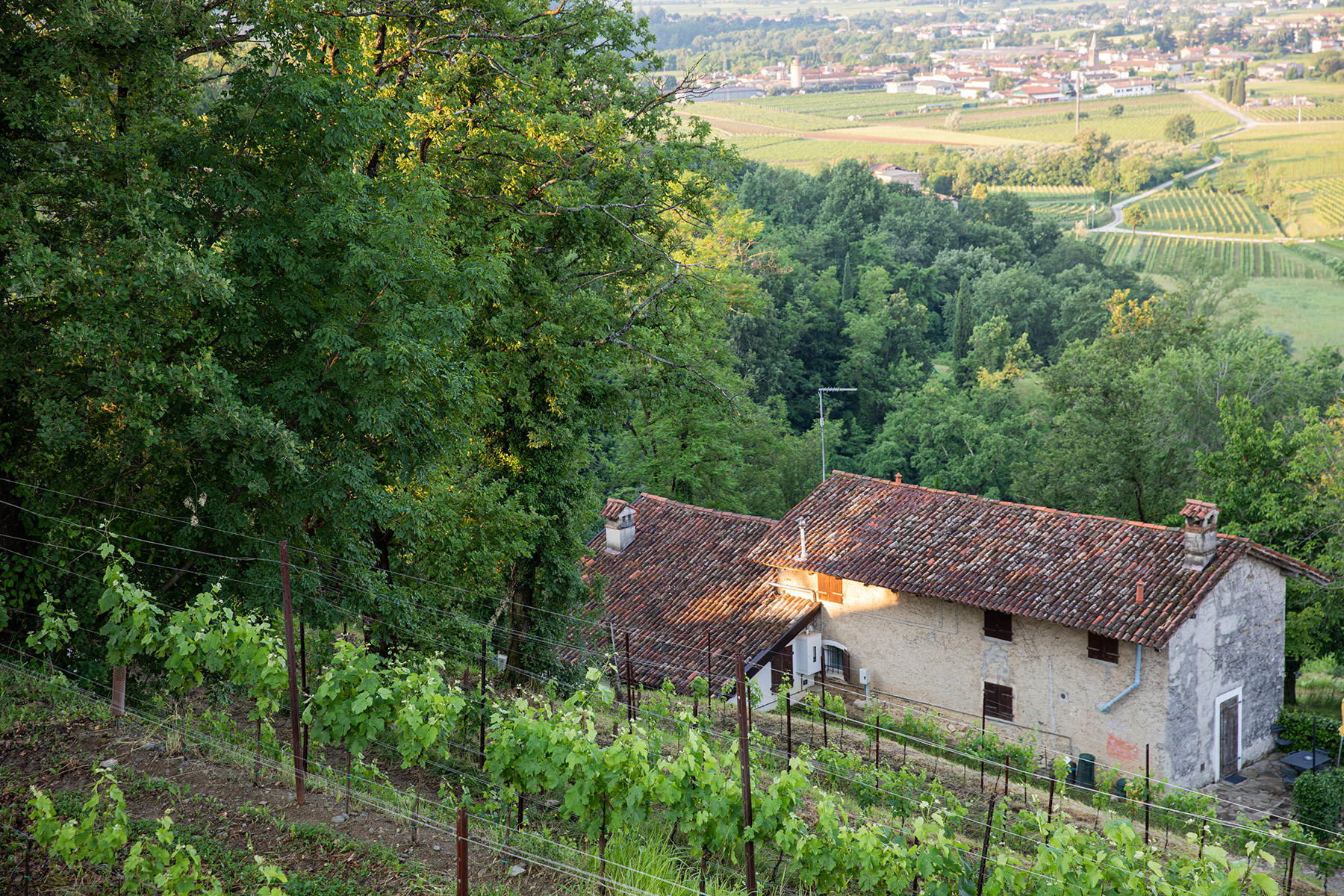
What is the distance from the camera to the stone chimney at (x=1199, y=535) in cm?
2025

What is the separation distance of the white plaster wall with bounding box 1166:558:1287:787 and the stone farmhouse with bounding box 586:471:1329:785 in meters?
0.05

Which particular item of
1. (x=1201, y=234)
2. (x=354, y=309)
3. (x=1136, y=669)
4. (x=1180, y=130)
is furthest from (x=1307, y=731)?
(x=1180, y=130)

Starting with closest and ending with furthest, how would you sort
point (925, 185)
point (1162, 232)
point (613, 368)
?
point (613, 368) < point (925, 185) < point (1162, 232)

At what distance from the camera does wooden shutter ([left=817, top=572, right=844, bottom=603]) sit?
24.6 m

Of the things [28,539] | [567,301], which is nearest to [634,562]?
[567,301]

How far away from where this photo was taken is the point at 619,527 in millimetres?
27969

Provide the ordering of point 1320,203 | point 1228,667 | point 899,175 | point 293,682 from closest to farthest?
point 293,682
point 1228,667
point 899,175
point 1320,203

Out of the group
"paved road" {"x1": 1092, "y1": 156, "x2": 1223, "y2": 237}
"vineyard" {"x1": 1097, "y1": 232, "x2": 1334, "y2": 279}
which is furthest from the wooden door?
"paved road" {"x1": 1092, "y1": 156, "x2": 1223, "y2": 237}

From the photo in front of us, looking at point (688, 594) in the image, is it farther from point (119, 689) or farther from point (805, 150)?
point (805, 150)

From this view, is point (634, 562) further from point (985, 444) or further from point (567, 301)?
point (985, 444)

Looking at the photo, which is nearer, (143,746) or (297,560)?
(143,746)

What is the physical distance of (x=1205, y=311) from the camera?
2173 inches

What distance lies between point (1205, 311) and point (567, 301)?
1921 inches

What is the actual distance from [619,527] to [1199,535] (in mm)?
13666
